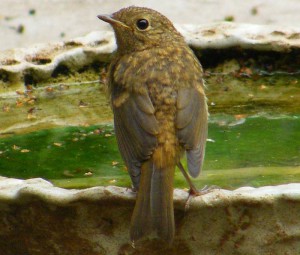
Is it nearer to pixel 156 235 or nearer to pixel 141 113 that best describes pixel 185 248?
pixel 156 235

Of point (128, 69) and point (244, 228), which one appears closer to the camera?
point (244, 228)

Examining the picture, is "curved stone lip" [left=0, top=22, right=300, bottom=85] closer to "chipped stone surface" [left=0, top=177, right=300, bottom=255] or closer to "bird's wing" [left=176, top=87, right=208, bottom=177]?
"bird's wing" [left=176, top=87, right=208, bottom=177]

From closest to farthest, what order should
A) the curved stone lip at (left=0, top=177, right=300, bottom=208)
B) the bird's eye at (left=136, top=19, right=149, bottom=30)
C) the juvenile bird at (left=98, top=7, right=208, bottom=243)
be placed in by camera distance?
the curved stone lip at (left=0, top=177, right=300, bottom=208) → the juvenile bird at (left=98, top=7, right=208, bottom=243) → the bird's eye at (left=136, top=19, right=149, bottom=30)

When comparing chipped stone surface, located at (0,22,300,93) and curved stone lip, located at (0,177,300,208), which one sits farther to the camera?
chipped stone surface, located at (0,22,300,93)

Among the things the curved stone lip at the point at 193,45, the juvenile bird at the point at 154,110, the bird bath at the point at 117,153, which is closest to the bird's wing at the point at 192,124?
the juvenile bird at the point at 154,110

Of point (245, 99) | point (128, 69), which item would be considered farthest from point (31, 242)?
point (245, 99)

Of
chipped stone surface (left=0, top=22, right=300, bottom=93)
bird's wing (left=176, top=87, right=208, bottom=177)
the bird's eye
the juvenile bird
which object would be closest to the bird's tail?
the juvenile bird
